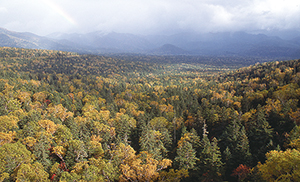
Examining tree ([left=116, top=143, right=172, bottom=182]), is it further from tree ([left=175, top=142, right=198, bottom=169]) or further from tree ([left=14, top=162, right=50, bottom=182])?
tree ([left=14, top=162, right=50, bottom=182])

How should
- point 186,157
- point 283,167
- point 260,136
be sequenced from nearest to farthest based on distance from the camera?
point 283,167
point 186,157
point 260,136

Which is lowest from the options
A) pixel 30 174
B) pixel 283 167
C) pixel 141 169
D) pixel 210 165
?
pixel 210 165

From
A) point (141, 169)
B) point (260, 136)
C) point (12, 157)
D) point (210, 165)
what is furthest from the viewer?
point (260, 136)

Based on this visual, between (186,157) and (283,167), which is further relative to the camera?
(186,157)

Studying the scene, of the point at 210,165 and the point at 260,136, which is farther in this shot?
the point at 260,136

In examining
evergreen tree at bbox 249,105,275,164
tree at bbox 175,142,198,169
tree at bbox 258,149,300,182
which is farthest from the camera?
evergreen tree at bbox 249,105,275,164

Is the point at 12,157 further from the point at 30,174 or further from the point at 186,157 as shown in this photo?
the point at 186,157

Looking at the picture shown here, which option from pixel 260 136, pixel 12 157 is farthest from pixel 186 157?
pixel 12 157

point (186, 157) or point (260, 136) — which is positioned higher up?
point (260, 136)

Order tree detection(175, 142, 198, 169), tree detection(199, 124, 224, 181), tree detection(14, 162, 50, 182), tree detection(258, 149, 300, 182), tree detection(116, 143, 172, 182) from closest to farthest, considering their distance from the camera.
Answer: tree detection(258, 149, 300, 182) → tree detection(14, 162, 50, 182) → tree detection(116, 143, 172, 182) → tree detection(199, 124, 224, 181) → tree detection(175, 142, 198, 169)

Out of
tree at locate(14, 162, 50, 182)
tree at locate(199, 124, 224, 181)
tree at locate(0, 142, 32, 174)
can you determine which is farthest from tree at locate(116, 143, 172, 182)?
tree at locate(0, 142, 32, 174)

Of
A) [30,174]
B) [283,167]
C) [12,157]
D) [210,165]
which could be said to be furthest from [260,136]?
[12,157]

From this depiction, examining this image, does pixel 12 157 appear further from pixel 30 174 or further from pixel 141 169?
pixel 141 169

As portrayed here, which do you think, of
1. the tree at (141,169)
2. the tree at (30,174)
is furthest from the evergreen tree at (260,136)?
the tree at (30,174)
